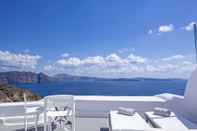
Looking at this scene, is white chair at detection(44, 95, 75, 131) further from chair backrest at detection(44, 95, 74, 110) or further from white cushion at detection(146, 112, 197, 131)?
white cushion at detection(146, 112, 197, 131)

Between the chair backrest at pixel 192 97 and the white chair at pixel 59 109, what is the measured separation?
2.03 metres

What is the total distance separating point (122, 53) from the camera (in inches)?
1544

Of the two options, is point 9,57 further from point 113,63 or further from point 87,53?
point 113,63

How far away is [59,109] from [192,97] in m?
2.32

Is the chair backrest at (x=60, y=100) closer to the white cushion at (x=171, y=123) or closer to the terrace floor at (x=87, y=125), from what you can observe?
the terrace floor at (x=87, y=125)

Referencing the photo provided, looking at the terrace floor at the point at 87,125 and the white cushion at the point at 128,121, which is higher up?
the white cushion at the point at 128,121

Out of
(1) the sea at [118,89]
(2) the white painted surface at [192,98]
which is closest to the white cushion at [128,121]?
(2) the white painted surface at [192,98]

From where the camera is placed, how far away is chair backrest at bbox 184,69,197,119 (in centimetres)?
399

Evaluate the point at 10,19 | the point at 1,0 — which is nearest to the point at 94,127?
the point at 1,0

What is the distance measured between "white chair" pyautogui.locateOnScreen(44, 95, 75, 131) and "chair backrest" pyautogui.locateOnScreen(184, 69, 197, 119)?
6.66 feet

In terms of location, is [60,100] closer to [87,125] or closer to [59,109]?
[59,109]

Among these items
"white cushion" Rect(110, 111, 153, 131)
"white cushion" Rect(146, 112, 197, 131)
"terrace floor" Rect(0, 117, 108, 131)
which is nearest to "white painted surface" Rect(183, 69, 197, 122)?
"white cushion" Rect(146, 112, 197, 131)

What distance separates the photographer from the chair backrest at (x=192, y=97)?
3.99 metres

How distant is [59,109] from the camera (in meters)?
4.18
